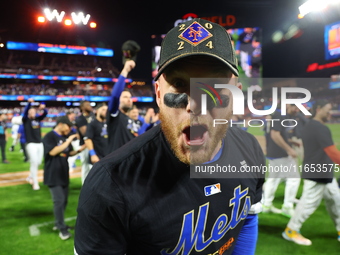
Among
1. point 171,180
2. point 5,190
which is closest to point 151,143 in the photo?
point 171,180

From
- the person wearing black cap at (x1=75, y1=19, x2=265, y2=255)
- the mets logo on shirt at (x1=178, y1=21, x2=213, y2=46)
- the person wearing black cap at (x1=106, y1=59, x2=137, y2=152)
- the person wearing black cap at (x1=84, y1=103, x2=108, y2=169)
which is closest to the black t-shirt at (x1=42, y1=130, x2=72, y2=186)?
the person wearing black cap at (x1=106, y1=59, x2=137, y2=152)

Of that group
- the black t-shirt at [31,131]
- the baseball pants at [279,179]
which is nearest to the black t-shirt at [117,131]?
the baseball pants at [279,179]

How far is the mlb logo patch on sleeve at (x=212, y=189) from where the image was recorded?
1331 mm

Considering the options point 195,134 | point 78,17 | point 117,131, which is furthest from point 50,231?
point 78,17

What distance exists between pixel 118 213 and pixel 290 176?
5263 mm

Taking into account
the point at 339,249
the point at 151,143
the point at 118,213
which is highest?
the point at 151,143

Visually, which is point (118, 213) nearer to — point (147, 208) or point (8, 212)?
point (147, 208)

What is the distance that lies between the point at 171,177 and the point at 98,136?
4810mm

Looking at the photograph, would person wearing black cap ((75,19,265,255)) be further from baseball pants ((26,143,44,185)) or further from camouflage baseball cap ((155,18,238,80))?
baseball pants ((26,143,44,185))

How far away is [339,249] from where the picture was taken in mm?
4078

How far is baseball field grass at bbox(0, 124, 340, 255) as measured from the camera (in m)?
4.11

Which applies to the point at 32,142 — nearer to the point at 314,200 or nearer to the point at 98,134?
the point at 98,134

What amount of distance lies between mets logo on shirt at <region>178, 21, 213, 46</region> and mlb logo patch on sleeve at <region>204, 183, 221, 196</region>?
2.29 ft

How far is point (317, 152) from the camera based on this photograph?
416 cm
